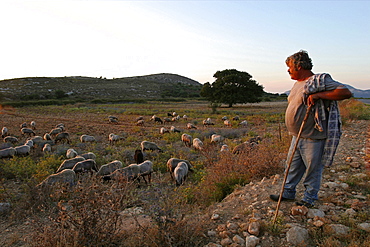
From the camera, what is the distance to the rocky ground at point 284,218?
299cm

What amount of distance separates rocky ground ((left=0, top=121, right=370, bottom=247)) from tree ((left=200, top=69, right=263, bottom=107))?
29.4 m

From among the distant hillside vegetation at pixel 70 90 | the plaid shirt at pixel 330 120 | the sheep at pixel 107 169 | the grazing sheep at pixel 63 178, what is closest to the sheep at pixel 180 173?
the sheep at pixel 107 169

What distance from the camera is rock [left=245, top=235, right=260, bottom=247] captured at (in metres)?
2.95

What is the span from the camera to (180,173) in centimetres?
658

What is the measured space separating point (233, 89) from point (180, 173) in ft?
95.5

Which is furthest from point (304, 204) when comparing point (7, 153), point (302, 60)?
point (7, 153)

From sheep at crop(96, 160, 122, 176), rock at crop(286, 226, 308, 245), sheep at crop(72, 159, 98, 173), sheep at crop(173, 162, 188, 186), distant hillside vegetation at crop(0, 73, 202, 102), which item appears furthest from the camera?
distant hillside vegetation at crop(0, 73, 202, 102)

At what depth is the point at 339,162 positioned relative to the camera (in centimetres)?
558

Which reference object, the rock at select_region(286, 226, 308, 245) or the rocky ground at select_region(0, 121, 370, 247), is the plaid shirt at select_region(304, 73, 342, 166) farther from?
the rock at select_region(286, 226, 308, 245)

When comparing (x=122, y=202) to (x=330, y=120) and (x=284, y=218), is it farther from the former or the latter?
(x=330, y=120)

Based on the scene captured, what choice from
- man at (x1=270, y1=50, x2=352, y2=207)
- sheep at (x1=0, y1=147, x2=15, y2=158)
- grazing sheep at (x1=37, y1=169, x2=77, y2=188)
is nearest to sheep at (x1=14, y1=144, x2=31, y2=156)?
sheep at (x1=0, y1=147, x2=15, y2=158)

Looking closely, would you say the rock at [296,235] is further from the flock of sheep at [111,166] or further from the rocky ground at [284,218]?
the flock of sheep at [111,166]

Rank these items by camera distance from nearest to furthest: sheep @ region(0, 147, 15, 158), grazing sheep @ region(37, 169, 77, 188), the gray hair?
the gray hair → grazing sheep @ region(37, 169, 77, 188) → sheep @ region(0, 147, 15, 158)

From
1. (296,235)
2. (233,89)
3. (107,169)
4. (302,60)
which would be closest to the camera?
(296,235)
